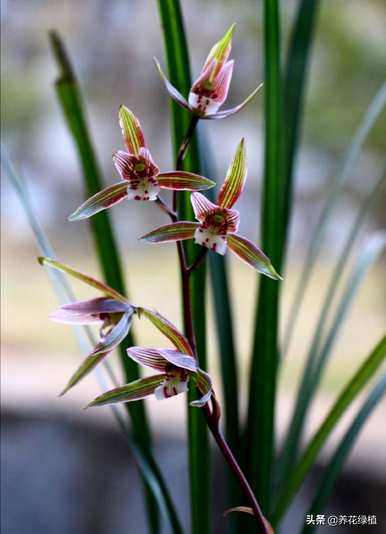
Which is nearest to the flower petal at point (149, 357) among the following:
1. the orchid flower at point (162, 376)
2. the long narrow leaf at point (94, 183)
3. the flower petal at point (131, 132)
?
the orchid flower at point (162, 376)

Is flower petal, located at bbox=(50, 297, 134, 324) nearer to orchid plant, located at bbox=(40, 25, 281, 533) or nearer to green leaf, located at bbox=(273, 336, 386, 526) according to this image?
orchid plant, located at bbox=(40, 25, 281, 533)

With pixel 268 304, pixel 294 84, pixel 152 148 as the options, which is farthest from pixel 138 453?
pixel 152 148

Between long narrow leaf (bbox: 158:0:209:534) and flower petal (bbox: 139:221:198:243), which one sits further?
long narrow leaf (bbox: 158:0:209:534)

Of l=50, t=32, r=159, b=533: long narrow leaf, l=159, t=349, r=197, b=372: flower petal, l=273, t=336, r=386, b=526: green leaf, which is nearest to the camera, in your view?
l=159, t=349, r=197, b=372: flower petal

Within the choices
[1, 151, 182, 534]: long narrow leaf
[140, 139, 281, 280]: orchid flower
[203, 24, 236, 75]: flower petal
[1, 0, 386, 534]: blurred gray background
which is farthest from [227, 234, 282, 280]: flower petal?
[1, 0, 386, 534]: blurred gray background

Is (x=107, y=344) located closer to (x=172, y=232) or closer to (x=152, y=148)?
(x=172, y=232)

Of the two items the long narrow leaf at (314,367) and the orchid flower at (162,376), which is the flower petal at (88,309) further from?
the long narrow leaf at (314,367)
